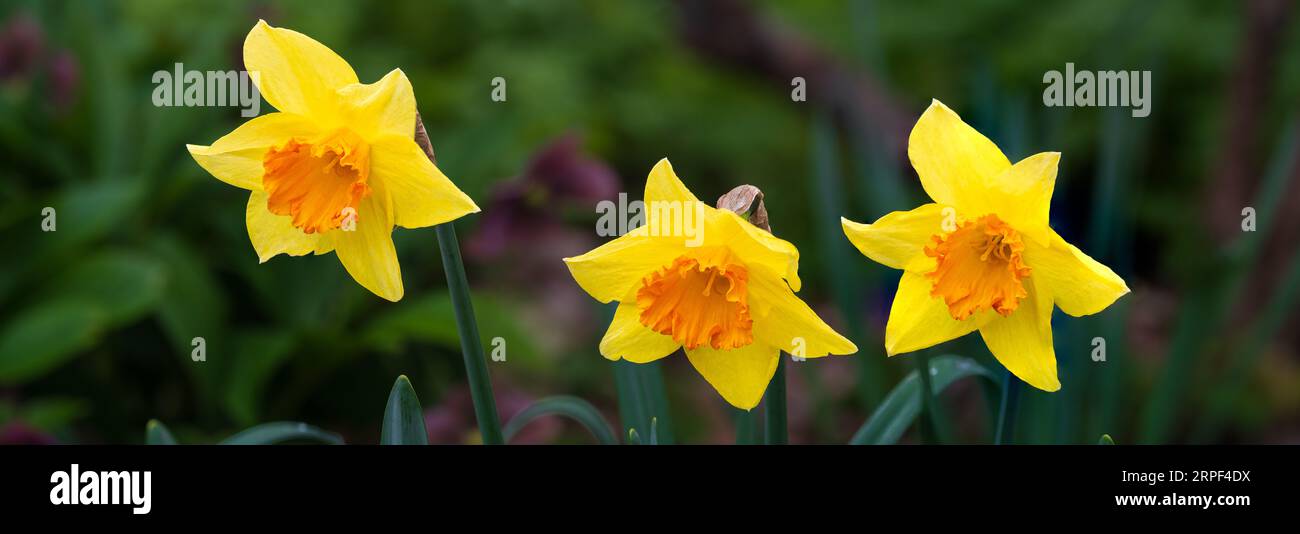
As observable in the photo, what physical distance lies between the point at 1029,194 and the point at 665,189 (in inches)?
8.8

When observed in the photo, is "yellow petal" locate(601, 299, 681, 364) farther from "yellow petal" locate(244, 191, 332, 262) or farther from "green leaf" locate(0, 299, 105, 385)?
"green leaf" locate(0, 299, 105, 385)

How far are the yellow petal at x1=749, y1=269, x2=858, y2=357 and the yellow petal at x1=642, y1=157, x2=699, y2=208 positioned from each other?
7 centimetres

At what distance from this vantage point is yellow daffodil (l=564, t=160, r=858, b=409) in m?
0.64

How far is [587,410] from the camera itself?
852 mm

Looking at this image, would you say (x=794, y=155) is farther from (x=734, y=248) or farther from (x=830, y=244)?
(x=734, y=248)

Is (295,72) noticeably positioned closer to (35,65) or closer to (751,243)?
(751,243)

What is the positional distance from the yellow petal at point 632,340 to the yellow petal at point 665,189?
81 mm

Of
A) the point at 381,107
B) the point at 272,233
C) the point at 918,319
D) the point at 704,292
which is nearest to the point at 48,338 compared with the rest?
the point at 272,233

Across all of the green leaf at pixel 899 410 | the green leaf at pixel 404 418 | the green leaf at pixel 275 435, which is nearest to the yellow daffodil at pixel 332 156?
the green leaf at pixel 404 418

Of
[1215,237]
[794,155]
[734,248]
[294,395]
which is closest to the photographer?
[734,248]

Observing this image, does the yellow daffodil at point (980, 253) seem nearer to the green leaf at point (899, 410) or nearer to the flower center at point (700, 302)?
the flower center at point (700, 302)

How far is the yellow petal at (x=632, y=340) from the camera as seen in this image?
2.25 feet
